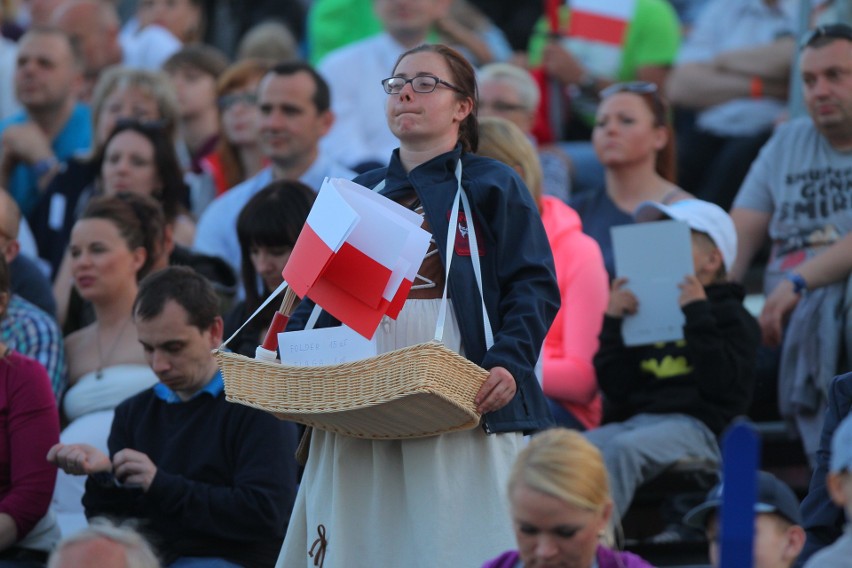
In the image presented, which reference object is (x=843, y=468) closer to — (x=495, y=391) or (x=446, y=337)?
(x=495, y=391)

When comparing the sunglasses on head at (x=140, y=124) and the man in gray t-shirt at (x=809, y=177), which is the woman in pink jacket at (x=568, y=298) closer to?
the man in gray t-shirt at (x=809, y=177)

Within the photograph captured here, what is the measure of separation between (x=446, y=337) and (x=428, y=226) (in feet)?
1.02

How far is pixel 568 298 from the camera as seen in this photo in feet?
19.9

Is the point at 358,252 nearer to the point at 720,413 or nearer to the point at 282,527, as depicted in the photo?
the point at 282,527

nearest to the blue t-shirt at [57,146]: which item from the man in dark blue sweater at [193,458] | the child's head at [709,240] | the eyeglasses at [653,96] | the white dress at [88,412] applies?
the white dress at [88,412]

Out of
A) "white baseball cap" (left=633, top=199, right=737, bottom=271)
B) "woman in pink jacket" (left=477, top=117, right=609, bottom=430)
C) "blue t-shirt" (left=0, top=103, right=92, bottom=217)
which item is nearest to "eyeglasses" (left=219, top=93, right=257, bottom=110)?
"blue t-shirt" (left=0, top=103, right=92, bottom=217)

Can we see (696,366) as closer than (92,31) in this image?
Yes

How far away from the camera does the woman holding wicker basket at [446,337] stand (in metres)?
4.23

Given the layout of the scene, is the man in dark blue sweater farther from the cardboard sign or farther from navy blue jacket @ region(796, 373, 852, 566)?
navy blue jacket @ region(796, 373, 852, 566)

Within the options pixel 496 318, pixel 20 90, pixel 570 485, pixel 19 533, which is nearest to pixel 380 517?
pixel 496 318

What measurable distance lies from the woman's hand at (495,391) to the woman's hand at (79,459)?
1406 mm

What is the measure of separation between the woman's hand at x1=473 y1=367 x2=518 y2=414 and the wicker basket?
0.06 feet

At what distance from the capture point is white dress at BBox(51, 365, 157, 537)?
223 inches

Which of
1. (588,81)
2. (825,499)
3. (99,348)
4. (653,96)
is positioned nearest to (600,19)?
(588,81)
